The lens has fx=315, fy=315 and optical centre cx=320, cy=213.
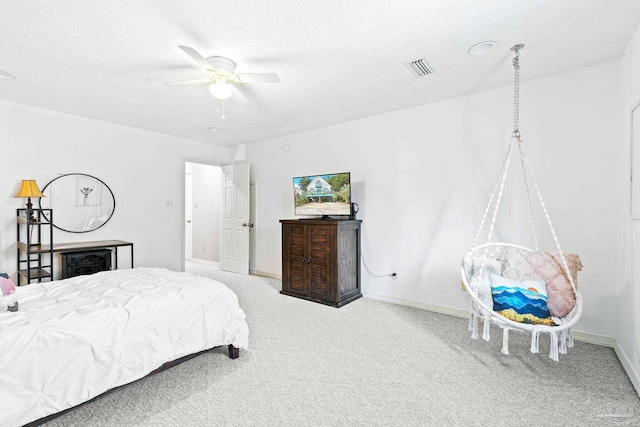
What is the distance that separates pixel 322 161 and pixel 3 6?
348cm

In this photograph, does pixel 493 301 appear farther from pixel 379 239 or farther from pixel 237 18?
pixel 237 18

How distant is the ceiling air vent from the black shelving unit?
13.6ft

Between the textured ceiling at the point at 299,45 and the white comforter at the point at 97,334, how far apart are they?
1.83m

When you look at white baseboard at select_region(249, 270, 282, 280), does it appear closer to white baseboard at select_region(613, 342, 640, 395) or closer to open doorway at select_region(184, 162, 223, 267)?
open doorway at select_region(184, 162, 223, 267)

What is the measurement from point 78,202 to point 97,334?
3.30 m

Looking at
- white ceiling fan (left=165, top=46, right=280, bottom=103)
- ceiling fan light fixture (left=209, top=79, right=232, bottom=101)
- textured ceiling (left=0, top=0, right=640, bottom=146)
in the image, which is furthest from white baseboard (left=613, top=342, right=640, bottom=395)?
ceiling fan light fixture (left=209, top=79, right=232, bottom=101)

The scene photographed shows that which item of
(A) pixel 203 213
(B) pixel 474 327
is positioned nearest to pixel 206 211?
(A) pixel 203 213

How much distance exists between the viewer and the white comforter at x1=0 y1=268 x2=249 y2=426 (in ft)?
5.04

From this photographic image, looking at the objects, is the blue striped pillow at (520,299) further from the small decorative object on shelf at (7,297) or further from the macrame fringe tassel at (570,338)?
the small decorative object on shelf at (7,297)

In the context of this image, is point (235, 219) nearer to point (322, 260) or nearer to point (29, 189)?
point (322, 260)

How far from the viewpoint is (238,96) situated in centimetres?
352

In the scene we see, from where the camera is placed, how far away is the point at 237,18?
2.06 meters

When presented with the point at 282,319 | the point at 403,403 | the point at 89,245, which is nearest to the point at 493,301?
the point at 403,403

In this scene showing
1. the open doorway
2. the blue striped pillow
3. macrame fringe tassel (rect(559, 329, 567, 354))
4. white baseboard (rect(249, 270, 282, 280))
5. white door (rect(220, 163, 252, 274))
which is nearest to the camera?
macrame fringe tassel (rect(559, 329, 567, 354))
